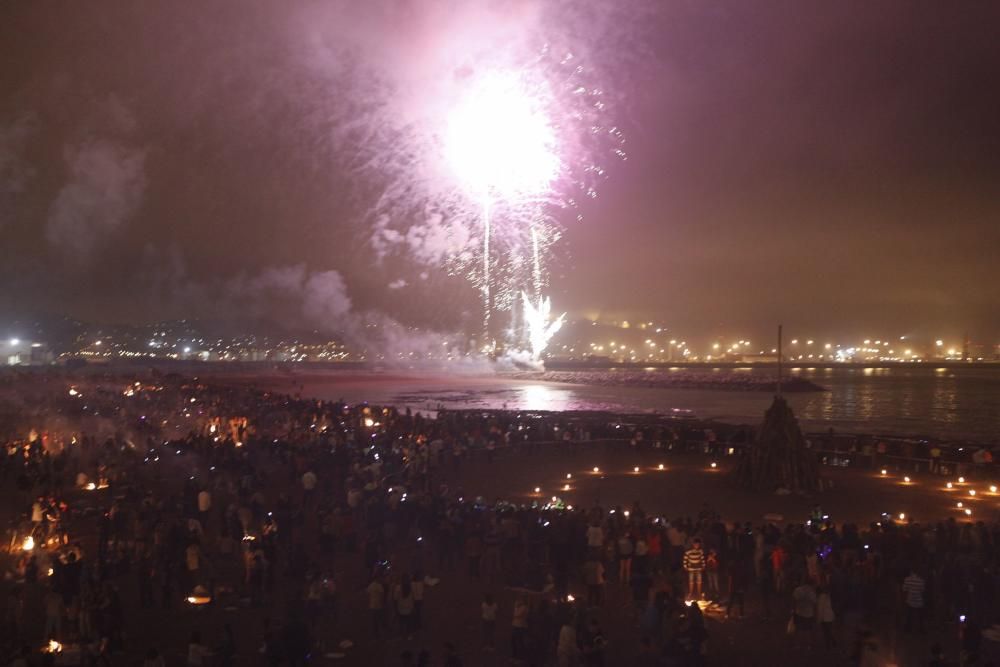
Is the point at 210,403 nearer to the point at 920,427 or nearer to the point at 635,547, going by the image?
the point at 635,547

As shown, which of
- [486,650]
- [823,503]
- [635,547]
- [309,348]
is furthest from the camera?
[309,348]

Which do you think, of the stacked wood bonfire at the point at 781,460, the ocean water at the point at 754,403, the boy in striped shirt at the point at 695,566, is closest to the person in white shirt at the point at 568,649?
the boy in striped shirt at the point at 695,566

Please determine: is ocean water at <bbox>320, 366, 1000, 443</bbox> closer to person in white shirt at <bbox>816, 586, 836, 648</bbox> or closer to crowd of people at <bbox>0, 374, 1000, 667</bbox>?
crowd of people at <bbox>0, 374, 1000, 667</bbox>

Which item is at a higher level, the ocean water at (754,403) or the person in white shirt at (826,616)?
the person in white shirt at (826,616)

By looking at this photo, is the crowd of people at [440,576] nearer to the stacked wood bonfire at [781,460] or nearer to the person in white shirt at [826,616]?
the person in white shirt at [826,616]

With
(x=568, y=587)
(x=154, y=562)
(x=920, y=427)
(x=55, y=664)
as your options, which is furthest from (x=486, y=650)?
(x=920, y=427)

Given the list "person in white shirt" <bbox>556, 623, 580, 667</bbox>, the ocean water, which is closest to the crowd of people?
"person in white shirt" <bbox>556, 623, 580, 667</bbox>

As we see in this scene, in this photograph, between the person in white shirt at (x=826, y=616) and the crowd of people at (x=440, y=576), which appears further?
the person in white shirt at (x=826, y=616)
